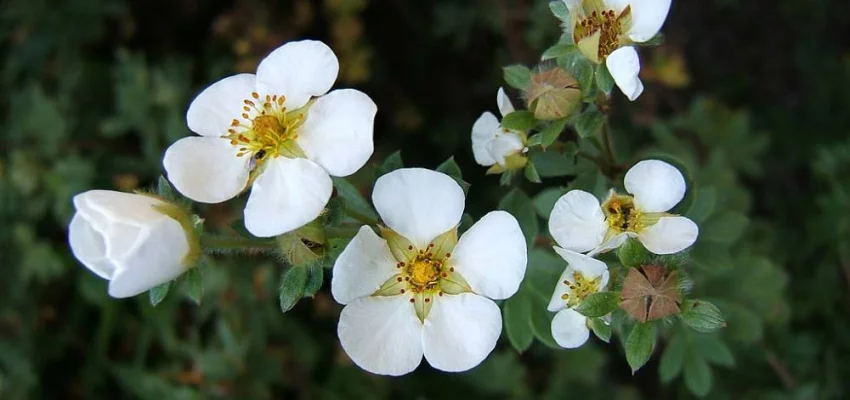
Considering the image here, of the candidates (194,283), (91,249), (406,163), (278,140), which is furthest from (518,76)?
(406,163)

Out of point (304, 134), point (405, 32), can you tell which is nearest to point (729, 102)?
point (405, 32)

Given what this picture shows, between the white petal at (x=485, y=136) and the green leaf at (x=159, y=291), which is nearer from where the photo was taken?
the green leaf at (x=159, y=291)

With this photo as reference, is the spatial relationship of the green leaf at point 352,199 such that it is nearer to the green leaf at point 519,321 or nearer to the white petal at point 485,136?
the white petal at point 485,136

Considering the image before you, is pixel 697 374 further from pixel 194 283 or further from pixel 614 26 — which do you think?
pixel 194 283

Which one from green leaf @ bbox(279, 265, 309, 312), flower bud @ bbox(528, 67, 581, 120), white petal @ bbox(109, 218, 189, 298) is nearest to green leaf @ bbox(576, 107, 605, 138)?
flower bud @ bbox(528, 67, 581, 120)

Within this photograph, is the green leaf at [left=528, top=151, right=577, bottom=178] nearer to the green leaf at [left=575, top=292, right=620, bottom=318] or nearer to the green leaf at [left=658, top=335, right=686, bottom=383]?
the green leaf at [left=575, top=292, right=620, bottom=318]

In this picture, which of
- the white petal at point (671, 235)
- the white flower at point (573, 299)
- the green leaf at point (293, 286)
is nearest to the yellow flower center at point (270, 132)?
the green leaf at point (293, 286)
